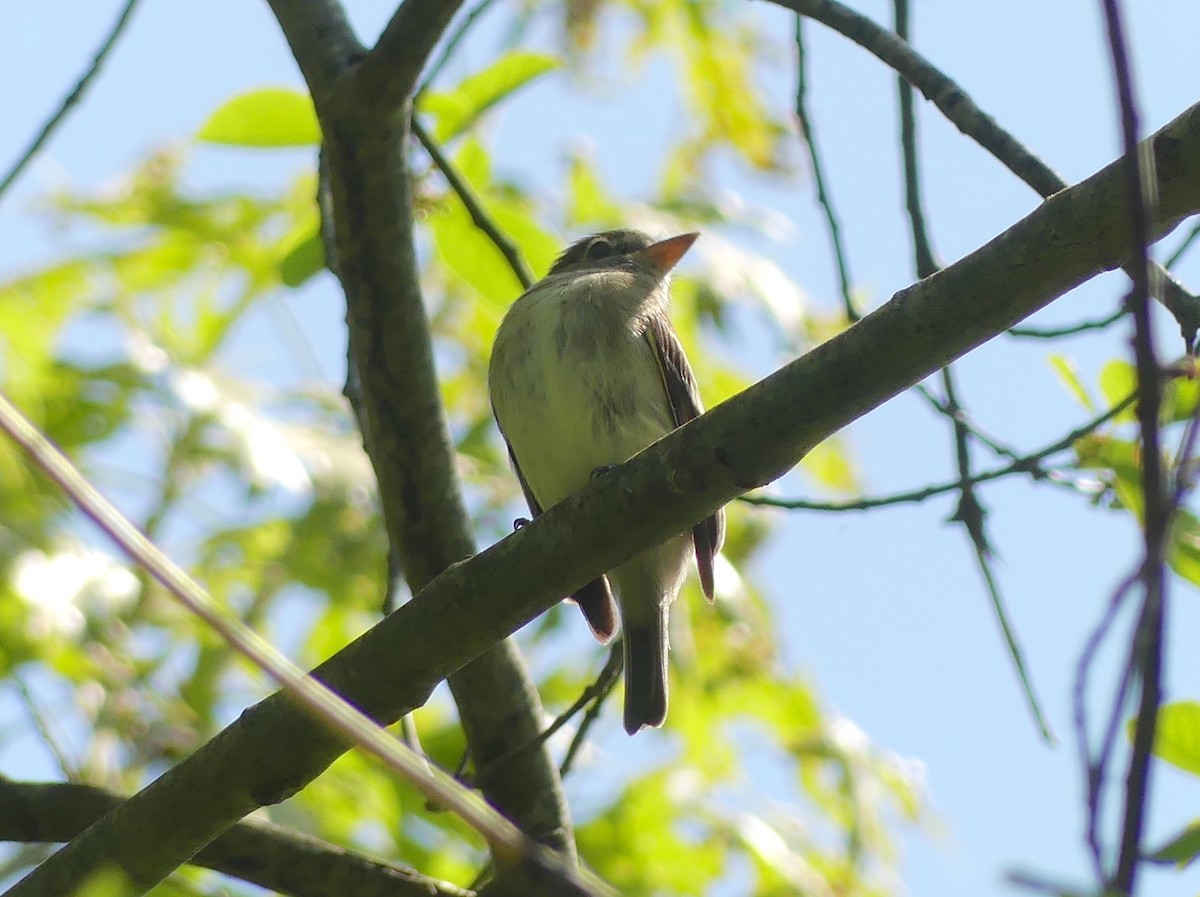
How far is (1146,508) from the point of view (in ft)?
3.42

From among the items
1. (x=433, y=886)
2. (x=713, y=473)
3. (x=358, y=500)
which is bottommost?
(x=433, y=886)

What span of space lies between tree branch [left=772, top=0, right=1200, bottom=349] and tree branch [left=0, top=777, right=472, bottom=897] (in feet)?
7.03

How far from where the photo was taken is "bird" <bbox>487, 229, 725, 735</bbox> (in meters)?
4.52

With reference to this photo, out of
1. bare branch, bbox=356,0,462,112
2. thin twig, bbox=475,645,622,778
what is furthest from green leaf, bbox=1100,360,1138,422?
bare branch, bbox=356,0,462,112

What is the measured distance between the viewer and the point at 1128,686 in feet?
3.53

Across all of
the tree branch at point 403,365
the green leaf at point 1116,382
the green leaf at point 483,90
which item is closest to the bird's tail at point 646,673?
the tree branch at point 403,365

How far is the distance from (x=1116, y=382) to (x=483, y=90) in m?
1.94

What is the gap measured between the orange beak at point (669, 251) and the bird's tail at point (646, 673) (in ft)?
4.94

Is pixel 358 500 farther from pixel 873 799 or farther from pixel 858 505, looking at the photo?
pixel 858 505

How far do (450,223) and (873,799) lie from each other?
3.59 meters

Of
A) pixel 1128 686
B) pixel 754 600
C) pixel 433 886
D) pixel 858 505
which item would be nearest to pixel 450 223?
pixel 858 505

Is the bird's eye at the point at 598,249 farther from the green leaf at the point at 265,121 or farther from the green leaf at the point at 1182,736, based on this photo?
the green leaf at the point at 1182,736

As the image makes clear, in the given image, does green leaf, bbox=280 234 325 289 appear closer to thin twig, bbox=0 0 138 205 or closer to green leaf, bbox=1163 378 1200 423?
thin twig, bbox=0 0 138 205

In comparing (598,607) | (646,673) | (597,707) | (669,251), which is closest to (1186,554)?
(597,707)
